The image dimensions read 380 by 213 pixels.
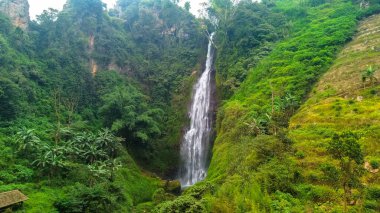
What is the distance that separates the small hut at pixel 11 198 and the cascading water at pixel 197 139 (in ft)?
61.7

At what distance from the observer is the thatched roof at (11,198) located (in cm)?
2479

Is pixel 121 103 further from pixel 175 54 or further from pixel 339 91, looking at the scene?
pixel 339 91

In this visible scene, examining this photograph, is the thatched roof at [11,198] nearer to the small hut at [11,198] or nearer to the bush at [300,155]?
the small hut at [11,198]

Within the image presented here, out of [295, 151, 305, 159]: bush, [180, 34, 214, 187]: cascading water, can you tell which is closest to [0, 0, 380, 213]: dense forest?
[295, 151, 305, 159]: bush

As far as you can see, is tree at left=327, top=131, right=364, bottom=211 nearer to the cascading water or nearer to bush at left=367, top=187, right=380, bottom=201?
bush at left=367, top=187, right=380, bottom=201

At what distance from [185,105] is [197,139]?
8.09 m

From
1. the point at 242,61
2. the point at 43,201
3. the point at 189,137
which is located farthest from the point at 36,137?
the point at 242,61

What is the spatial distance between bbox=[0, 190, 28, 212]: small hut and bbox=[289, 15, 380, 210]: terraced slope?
21475 millimetres

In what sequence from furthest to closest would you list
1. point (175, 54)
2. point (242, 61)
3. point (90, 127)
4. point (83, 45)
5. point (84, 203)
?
point (175, 54), point (83, 45), point (242, 61), point (90, 127), point (84, 203)

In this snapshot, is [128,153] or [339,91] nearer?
[339,91]

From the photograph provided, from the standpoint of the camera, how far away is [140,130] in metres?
43.6

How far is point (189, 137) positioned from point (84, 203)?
19738mm

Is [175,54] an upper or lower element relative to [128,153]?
upper

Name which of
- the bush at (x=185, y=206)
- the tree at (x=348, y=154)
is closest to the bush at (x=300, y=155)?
the tree at (x=348, y=154)
